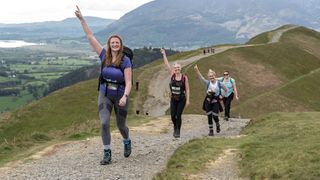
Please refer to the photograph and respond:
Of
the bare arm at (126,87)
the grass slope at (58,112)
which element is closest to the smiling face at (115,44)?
the bare arm at (126,87)

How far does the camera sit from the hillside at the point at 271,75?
54.0 meters

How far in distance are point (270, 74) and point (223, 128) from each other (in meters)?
49.6

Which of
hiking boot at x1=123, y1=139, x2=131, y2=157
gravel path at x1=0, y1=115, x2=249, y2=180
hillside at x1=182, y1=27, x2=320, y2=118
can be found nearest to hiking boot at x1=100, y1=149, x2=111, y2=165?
gravel path at x1=0, y1=115, x2=249, y2=180

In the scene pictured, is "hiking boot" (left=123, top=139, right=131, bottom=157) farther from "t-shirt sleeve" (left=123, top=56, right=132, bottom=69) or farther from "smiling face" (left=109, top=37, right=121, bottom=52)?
"smiling face" (left=109, top=37, right=121, bottom=52)

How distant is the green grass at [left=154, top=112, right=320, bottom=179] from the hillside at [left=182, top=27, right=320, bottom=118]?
30.4 meters

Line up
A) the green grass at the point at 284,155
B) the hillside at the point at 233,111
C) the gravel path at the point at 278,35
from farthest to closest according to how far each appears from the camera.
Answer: the gravel path at the point at 278,35
the hillside at the point at 233,111
the green grass at the point at 284,155

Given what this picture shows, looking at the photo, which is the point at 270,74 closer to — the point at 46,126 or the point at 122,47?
the point at 46,126

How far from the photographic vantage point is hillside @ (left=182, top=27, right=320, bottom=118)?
177 ft

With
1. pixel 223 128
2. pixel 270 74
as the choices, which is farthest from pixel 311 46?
pixel 223 128

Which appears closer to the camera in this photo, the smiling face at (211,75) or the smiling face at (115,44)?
the smiling face at (115,44)

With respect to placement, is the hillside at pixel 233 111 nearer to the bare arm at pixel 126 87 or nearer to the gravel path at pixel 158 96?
the gravel path at pixel 158 96

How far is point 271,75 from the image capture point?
7356 centimetres

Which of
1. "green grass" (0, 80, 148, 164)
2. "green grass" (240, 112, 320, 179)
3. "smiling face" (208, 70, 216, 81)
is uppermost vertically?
"smiling face" (208, 70, 216, 81)

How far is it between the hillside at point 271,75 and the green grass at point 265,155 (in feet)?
→ 99.6
